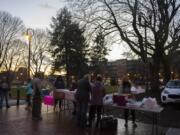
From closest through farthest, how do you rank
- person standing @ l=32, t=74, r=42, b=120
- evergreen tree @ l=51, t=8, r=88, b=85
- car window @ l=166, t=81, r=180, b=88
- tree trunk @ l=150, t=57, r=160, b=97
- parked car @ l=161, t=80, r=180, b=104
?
1. person standing @ l=32, t=74, r=42, b=120
2. parked car @ l=161, t=80, r=180, b=104
3. car window @ l=166, t=81, r=180, b=88
4. tree trunk @ l=150, t=57, r=160, b=97
5. evergreen tree @ l=51, t=8, r=88, b=85

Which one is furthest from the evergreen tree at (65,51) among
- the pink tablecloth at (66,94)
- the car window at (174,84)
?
the pink tablecloth at (66,94)

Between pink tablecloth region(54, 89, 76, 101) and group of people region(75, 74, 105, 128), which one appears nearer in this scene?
group of people region(75, 74, 105, 128)

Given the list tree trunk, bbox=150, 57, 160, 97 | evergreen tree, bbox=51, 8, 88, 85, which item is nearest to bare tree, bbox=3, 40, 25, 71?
evergreen tree, bbox=51, 8, 88, 85

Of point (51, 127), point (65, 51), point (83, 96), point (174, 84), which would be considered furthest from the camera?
point (65, 51)

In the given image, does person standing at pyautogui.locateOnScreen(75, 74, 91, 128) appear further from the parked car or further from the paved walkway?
the parked car

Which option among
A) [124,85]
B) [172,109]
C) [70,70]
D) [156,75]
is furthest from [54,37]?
[124,85]

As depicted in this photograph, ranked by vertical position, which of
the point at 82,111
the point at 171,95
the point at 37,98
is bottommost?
the point at 82,111

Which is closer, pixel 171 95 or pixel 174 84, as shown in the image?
pixel 171 95

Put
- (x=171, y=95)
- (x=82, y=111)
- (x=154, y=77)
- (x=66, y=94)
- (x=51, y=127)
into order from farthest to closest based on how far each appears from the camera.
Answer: (x=154, y=77) < (x=171, y=95) < (x=66, y=94) < (x=51, y=127) < (x=82, y=111)

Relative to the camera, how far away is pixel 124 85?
16.8 meters

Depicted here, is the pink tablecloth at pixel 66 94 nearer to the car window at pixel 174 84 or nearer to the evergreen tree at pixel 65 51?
the car window at pixel 174 84

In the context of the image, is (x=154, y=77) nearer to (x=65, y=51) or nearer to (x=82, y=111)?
(x=82, y=111)

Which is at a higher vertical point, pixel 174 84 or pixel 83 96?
pixel 174 84

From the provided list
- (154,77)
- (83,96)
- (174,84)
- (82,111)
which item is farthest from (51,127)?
(154,77)
